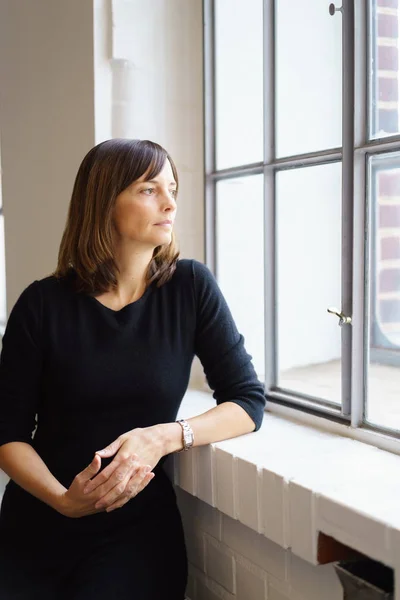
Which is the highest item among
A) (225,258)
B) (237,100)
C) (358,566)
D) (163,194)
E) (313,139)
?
(237,100)

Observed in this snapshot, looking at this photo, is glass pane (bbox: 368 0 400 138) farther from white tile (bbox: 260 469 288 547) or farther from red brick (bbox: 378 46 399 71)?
white tile (bbox: 260 469 288 547)

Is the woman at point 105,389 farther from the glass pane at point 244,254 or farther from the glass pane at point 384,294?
the glass pane at point 244,254

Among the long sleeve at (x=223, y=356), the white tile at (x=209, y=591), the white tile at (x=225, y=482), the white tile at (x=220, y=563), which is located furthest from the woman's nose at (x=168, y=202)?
the white tile at (x=209, y=591)

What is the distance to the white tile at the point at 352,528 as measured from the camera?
4.27 feet

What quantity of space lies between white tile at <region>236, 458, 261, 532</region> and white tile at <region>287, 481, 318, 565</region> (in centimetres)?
13

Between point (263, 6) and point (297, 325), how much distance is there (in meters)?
0.98

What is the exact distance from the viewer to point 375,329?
6.10 ft

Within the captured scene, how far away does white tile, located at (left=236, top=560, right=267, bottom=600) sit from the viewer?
1787mm

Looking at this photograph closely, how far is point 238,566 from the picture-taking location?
188cm

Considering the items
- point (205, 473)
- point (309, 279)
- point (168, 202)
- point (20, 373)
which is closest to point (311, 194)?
point (309, 279)

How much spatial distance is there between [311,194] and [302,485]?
926 mm

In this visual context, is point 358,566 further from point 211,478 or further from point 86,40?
point 86,40

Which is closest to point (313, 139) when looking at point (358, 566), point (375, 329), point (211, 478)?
point (375, 329)

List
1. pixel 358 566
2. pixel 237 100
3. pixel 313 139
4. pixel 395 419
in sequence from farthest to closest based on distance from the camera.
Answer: pixel 237 100 < pixel 313 139 < pixel 395 419 < pixel 358 566
